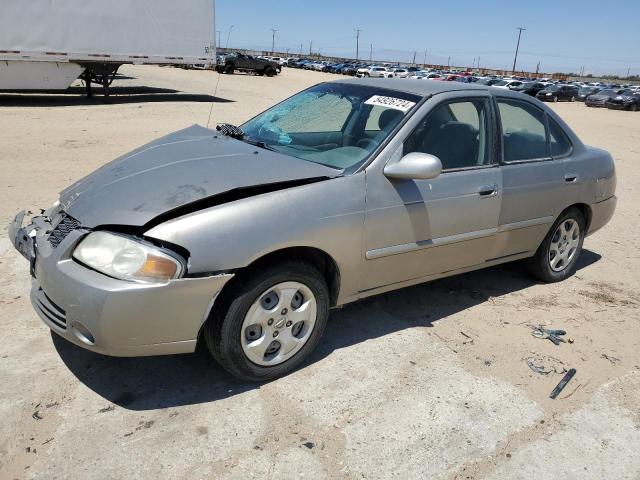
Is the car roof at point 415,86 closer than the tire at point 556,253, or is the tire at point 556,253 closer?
the car roof at point 415,86

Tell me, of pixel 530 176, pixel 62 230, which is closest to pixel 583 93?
pixel 530 176

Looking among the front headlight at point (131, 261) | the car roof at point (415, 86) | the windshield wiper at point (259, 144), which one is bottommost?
the front headlight at point (131, 261)

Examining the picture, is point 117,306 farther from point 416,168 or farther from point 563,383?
point 563,383

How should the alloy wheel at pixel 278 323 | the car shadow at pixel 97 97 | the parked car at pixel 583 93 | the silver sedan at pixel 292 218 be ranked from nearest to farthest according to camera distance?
the silver sedan at pixel 292 218, the alloy wheel at pixel 278 323, the car shadow at pixel 97 97, the parked car at pixel 583 93

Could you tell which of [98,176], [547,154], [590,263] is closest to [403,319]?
[547,154]

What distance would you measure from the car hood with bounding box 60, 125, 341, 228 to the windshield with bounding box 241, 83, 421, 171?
0.24 meters

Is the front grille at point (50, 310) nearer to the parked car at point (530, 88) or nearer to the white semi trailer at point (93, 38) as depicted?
the white semi trailer at point (93, 38)

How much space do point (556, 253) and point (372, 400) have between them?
2.72 meters

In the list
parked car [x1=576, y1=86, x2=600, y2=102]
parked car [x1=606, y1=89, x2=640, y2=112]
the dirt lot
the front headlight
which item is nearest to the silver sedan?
the front headlight

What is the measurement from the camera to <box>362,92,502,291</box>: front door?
3.36m

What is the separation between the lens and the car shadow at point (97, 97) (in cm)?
1695

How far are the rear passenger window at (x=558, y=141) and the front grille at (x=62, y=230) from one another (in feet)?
12.3

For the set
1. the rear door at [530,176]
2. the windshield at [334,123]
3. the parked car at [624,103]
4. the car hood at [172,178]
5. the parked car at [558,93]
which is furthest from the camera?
the parked car at [558,93]

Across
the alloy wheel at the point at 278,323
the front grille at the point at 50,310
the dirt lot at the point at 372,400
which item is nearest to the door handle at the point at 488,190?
the dirt lot at the point at 372,400
